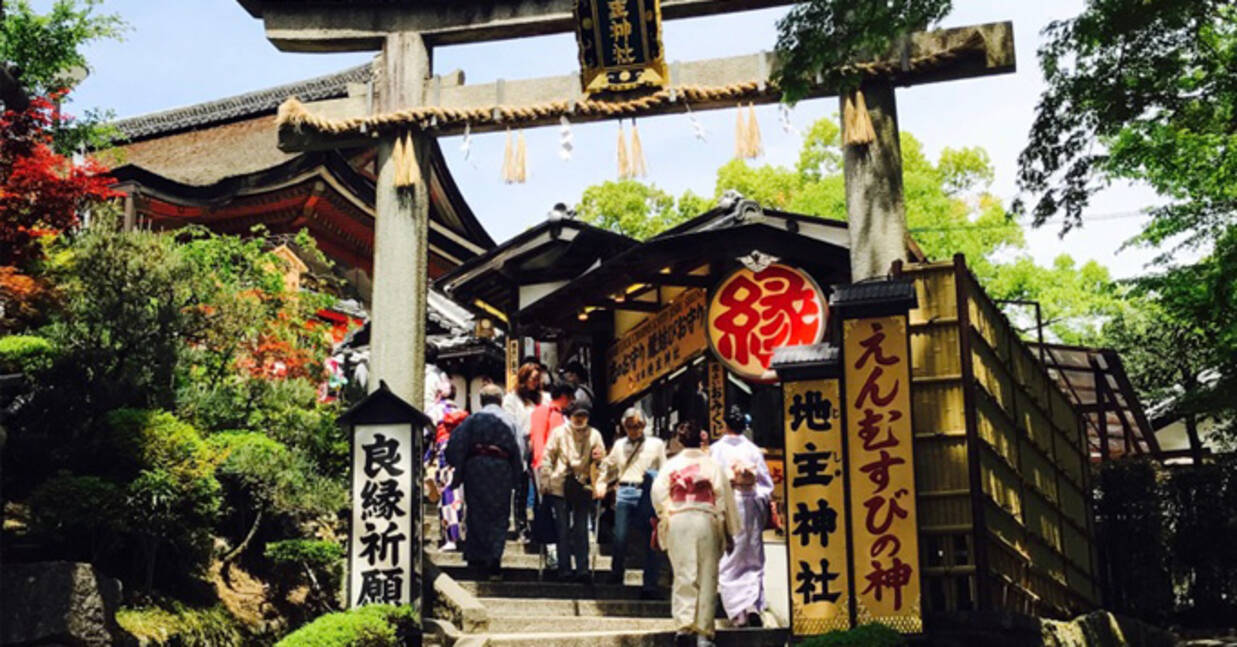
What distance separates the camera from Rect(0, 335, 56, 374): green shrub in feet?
39.5

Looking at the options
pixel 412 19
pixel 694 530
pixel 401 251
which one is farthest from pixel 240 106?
pixel 694 530


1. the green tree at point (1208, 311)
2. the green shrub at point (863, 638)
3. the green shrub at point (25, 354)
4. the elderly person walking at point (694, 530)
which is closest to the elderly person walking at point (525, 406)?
the elderly person walking at point (694, 530)

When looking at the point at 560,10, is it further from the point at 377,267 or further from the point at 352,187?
the point at 352,187

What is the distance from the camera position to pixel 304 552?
40.9 ft

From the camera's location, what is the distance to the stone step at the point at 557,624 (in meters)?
11.7

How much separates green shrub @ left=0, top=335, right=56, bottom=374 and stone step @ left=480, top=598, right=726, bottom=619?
4886 millimetres

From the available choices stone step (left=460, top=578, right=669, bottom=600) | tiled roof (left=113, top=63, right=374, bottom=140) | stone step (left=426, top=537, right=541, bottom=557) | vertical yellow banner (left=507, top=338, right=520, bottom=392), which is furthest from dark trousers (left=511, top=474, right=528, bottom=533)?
tiled roof (left=113, top=63, right=374, bottom=140)

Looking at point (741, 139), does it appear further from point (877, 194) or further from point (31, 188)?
point (31, 188)

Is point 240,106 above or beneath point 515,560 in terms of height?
above

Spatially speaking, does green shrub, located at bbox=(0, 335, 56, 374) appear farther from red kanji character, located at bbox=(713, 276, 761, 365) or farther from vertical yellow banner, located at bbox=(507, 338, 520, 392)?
vertical yellow banner, located at bbox=(507, 338, 520, 392)

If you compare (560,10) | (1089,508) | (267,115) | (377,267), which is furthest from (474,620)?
(267,115)

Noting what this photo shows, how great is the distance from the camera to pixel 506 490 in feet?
43.1

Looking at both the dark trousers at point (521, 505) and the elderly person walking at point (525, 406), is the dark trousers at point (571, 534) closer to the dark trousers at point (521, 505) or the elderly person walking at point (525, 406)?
the elderly person walking at point (525, 406)

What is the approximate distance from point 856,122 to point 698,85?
2032 millimetres
